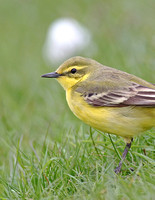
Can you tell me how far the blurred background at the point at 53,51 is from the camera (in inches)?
329

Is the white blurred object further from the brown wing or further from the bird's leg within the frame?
the bird's leg

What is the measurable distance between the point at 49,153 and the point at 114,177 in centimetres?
127

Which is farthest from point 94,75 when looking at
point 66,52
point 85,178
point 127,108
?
point 66,52

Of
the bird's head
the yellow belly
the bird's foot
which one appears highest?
the bird's head

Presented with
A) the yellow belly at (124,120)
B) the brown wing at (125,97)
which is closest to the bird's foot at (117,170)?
the yellow belly at (124,120)

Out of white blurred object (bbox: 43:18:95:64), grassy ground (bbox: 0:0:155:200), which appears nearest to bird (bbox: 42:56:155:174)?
grassy ground (bbox: 0:0:155:200)

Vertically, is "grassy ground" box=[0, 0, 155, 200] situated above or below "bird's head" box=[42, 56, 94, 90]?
below

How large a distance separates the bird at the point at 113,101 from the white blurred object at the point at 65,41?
5.86 m

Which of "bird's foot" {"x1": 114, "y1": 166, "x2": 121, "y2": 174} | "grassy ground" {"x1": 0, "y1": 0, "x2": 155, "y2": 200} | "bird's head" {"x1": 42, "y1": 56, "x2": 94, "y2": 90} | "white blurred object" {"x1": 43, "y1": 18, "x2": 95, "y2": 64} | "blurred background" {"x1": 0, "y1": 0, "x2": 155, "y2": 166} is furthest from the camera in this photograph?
"white blurred object" {"x1": 43, "y1": 18, "x2": 95, "y2": 64}

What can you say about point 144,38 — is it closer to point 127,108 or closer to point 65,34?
point 65,34

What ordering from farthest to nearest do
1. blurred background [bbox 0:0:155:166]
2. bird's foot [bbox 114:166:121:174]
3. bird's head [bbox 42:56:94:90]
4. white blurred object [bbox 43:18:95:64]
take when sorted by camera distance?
1. white blurred object [bbox 43:18:95:64]
2. blurred background [bbox 0:0:155:166]
3. bird's head [bbox 42:56:94:90]
4. bird's foot [bbox 114:166:121:174]

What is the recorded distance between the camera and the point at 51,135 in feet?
24.4

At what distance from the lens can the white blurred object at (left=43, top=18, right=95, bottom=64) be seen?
483 inches

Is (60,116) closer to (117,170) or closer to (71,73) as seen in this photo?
(71,73)
